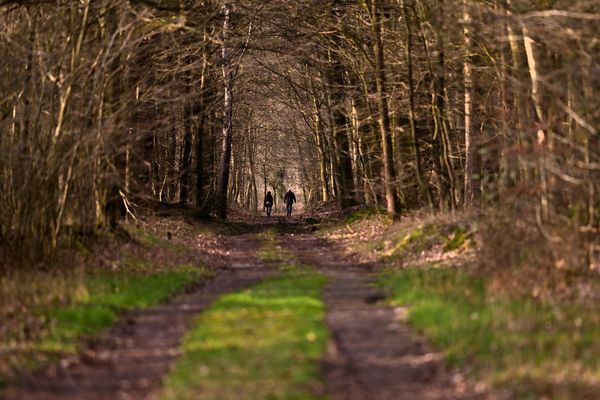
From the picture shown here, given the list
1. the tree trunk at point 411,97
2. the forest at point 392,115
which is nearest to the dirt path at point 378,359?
the forest at point 392,115

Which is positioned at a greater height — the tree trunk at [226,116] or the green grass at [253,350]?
the tree trunk at [226,116]

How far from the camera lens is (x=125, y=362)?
1061 cm

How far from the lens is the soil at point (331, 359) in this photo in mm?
8977

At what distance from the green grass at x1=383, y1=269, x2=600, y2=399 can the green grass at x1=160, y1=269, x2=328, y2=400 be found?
56.4 inches

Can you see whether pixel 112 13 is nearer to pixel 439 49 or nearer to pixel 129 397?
pixel 439 49

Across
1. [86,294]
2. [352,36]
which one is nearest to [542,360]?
[86,294]

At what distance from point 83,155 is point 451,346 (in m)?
10.2

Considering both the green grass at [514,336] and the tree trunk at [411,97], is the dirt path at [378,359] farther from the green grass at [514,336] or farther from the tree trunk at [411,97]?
the tree trunk at [411,97]

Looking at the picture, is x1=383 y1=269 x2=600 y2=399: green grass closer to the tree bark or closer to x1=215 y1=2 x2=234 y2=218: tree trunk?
the tree bark

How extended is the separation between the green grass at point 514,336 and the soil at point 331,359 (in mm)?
297

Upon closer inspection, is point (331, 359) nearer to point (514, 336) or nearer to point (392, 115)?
point (514, 336)

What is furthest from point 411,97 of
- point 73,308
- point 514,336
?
point 514,336

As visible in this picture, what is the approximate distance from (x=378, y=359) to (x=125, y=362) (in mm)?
2693

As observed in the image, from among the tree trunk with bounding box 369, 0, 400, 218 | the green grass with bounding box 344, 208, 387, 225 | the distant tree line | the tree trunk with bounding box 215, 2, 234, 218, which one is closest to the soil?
the distant tree line
